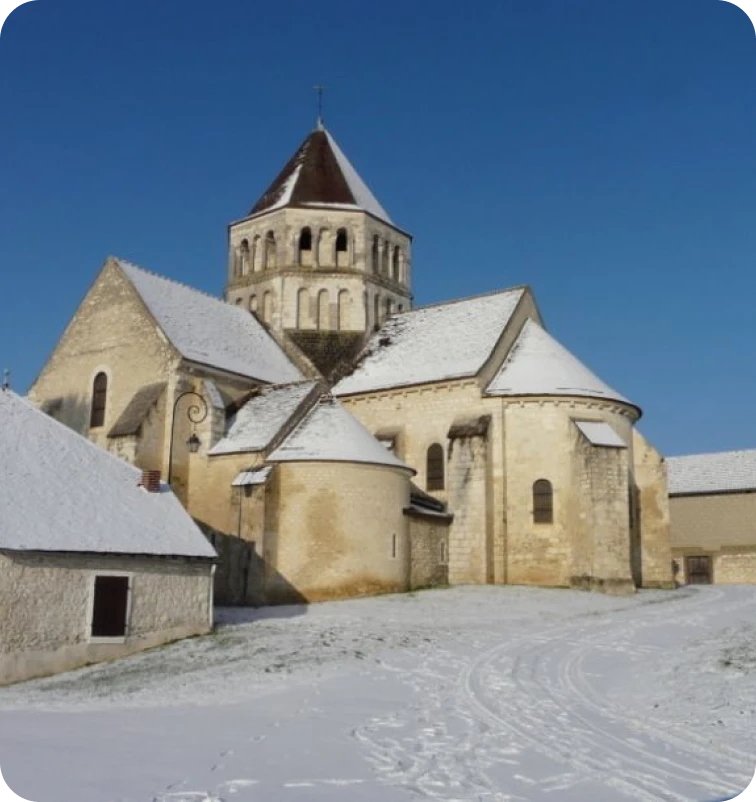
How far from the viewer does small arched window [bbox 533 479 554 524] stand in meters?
29.8

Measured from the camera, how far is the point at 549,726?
35.2 feet

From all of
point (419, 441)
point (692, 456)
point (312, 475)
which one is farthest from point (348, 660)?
point (692, 456)

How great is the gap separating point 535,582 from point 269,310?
17763 millimetres

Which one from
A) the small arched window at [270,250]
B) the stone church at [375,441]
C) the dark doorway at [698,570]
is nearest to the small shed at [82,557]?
the stone church at [375,441]

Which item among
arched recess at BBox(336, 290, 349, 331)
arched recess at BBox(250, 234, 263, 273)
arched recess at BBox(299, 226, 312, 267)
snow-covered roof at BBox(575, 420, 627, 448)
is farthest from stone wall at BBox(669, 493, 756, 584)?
arched recess at BBox(250, 234, 263, 273)

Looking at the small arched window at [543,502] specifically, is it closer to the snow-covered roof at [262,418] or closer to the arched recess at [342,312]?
the snow-covered roof at [262,418]

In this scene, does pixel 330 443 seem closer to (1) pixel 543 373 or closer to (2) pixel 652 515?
(1) pixel 543 373

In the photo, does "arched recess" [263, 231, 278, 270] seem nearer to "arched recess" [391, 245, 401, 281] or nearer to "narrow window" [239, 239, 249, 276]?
"narrow window" [239, 239, 249, 276]

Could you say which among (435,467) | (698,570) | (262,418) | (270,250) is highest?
(270,250)

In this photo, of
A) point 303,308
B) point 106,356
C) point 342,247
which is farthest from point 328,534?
point 342,247

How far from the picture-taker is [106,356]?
31531 mm

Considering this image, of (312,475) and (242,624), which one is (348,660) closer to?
(242,624)

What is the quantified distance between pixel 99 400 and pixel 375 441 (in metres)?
10.4

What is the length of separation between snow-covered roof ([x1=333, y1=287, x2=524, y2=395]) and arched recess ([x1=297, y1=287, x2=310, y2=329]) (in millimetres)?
3659
